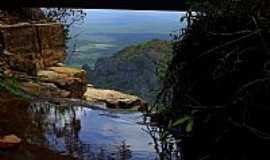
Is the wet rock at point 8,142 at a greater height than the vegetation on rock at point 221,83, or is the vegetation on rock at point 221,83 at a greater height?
the vegetation on rock at point 221,83

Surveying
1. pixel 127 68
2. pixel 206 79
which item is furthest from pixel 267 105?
pixel 127 68

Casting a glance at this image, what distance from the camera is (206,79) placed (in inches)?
55.9

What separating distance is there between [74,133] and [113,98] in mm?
2717

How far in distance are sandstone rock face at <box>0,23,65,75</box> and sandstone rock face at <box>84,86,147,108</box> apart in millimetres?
781

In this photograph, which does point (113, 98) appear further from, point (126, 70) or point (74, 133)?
point (74, 133)

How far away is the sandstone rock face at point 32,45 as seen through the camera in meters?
7.16

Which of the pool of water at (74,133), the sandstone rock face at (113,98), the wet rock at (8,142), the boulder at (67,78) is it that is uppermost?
the wet rock at (8,142)

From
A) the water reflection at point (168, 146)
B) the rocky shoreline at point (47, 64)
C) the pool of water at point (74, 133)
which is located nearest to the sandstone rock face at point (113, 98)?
the rocky shoreline at point (47, 64)

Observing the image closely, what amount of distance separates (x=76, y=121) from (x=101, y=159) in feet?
3.70

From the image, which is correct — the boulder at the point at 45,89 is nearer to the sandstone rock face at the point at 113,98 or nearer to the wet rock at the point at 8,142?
the sandstone rock face at the point at 113,98

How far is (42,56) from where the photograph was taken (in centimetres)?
786

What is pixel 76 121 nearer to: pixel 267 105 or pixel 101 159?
pixel 101 159

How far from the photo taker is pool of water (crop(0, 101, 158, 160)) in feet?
12.4

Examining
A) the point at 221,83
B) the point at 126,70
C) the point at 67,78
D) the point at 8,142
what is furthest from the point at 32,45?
the point at 221,83
